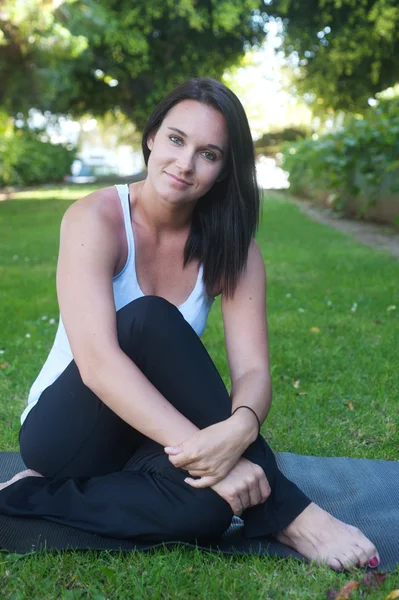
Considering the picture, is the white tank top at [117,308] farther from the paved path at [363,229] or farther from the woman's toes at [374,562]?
the paved path at [363,229]

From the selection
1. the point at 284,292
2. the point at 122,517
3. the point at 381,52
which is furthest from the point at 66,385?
the point at 381,52

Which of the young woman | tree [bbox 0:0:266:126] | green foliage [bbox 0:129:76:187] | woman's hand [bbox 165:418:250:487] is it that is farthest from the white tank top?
green foliage [bbox 0:129:76:187]

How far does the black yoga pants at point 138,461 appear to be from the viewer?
205 cm

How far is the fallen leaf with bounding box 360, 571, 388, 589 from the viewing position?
6.33ft

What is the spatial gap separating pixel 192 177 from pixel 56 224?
982cm

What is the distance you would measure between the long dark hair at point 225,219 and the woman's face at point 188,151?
65 mm

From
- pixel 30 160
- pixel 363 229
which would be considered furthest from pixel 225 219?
pixel 30 160

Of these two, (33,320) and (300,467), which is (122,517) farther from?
(33,320)

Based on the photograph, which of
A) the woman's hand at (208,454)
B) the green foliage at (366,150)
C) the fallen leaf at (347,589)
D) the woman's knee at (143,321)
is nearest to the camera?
the fallen leaf at (347,589)

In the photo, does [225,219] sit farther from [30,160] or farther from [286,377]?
[30,160]

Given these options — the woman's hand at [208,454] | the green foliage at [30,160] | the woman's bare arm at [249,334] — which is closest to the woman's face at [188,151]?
the woman's bare arm at [249,334]

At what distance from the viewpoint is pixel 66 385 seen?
220 centimetres

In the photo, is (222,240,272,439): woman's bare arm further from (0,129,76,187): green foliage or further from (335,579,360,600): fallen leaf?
(0,129,76,187): green foliage

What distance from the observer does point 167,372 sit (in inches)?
85.6
